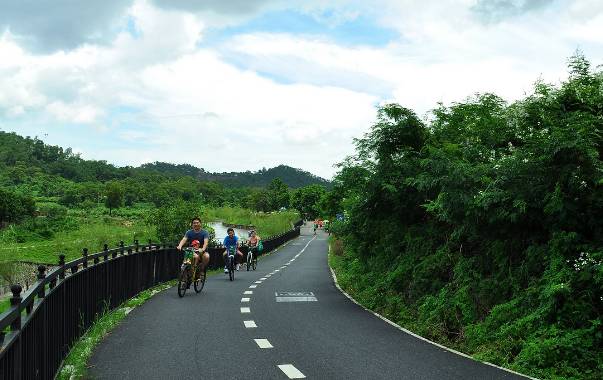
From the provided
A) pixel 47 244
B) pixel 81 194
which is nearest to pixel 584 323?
pixel 47 244

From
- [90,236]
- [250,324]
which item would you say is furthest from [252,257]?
[90,236]

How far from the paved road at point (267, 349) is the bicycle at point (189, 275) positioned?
1.26 metres

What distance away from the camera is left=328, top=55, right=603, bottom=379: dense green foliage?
788 centimetres

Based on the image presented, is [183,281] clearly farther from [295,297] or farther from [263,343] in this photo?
[263,343]

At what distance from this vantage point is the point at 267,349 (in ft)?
28.9

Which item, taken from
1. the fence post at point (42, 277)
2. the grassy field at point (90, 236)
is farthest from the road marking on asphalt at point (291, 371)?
the grassy field at point (90, 236)

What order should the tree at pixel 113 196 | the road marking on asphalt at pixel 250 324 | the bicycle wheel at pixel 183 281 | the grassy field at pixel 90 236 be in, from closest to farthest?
1. the road marking on asphalt at pixel 250 324
2. the bicycle wheel at pixel 183 281
3. the grassy field at pixel 90 236
4. the tree at pixel 113 196

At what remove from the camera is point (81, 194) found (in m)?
187

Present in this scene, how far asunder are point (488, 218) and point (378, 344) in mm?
2590

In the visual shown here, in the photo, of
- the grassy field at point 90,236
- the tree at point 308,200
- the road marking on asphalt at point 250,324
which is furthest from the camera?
the tree at point 308,200

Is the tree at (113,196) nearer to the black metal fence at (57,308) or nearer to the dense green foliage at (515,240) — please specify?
the black metal fence at (57,308)

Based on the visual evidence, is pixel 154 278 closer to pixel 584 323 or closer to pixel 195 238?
pixel 195 238

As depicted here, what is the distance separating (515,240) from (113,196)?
588 ft

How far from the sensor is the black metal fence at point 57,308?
16.0 feet
